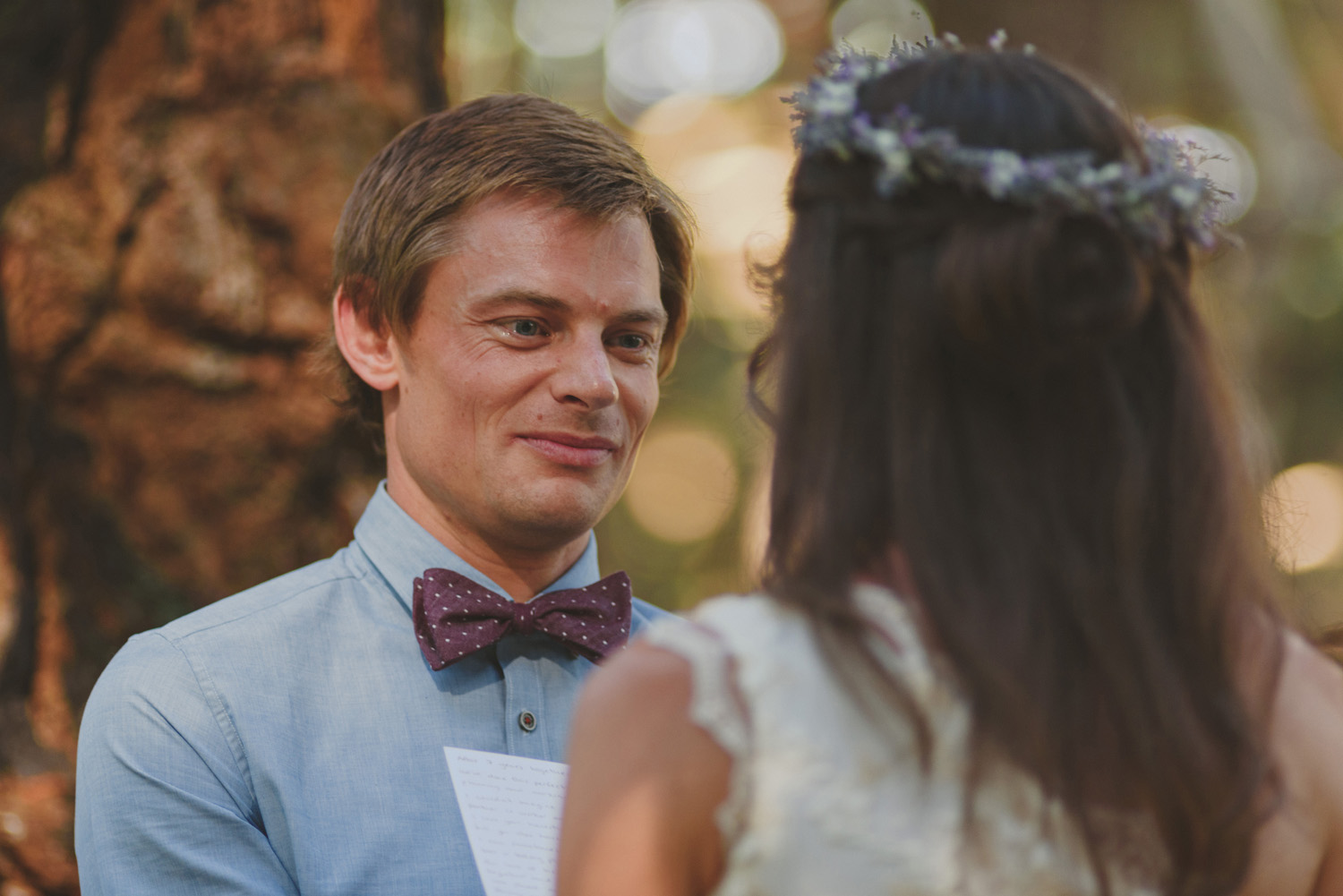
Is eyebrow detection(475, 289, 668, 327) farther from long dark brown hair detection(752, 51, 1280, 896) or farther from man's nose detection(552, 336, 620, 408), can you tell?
long dark brown hair detection(752, 51, 1280, 896)

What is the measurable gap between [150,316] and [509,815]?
1.49 meters

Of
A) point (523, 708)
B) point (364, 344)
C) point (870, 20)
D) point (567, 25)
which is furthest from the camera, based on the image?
point (567, 25)

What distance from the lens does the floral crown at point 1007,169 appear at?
1141mm

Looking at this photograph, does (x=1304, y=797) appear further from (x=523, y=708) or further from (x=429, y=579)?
(x=429, y=579)

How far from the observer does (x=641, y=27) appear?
619 inches

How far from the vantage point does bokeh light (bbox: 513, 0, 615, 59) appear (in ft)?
49.5

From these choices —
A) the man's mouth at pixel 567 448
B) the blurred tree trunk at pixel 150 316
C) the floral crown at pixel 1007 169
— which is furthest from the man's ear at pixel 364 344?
the floral crown at pixel 1007 169

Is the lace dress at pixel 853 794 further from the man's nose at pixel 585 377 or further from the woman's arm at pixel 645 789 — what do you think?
the man's nose at pixel 585 377

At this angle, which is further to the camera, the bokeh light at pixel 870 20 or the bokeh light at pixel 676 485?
the bokeh light at pixel 676 485

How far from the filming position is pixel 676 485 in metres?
20.2

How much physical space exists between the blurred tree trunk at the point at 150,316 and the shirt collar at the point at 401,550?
66 cm

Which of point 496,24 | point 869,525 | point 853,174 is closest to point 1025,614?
point 869,525

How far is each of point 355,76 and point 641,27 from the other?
44.7 ft

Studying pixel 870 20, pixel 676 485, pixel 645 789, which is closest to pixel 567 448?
pixel 645 789
